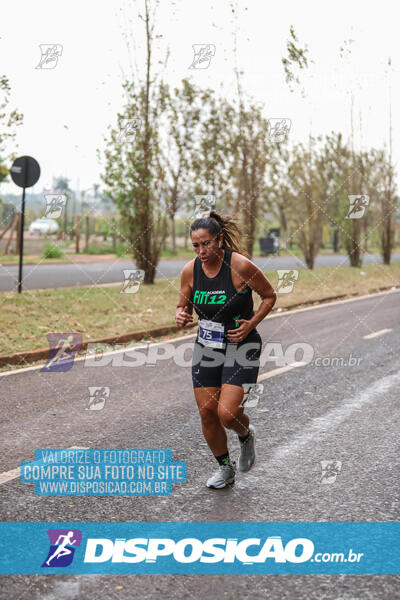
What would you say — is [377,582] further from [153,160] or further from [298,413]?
[153,160]

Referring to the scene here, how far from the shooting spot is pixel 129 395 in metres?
7.25

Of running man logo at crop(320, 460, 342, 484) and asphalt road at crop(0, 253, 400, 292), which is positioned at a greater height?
asphalt road at crop(0, 253, 400, 292)

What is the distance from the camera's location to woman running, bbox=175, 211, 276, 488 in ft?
14.5

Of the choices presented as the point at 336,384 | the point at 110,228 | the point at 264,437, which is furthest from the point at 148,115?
the point at 264,437

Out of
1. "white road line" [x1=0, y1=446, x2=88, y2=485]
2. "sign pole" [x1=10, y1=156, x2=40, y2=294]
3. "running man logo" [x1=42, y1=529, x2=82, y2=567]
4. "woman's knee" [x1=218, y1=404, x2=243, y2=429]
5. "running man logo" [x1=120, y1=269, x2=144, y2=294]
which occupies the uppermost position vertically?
"sign pole" [x1=10, y1=156, x2=40, y2=294]

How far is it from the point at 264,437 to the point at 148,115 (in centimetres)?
1345

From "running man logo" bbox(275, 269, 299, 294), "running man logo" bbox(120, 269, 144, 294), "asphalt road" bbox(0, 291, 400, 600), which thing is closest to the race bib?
"asphalt road" bbox(0, 291, 400, 600)

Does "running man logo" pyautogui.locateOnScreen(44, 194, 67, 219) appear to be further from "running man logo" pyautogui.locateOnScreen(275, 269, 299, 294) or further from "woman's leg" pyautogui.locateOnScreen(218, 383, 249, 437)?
"woman's leg" pyautogui.locateOnScreen(218, 383, 249, 437)

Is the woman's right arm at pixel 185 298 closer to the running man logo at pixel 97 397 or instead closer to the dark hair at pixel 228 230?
the dark hair at pixel 228 230

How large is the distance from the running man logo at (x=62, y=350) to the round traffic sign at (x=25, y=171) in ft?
12.5

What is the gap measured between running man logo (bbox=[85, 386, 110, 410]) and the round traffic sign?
22.1 ft

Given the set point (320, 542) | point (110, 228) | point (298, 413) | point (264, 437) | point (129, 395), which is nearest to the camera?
point (320, 542)

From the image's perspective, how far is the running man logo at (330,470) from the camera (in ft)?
15.8

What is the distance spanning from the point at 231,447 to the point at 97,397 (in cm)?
204
